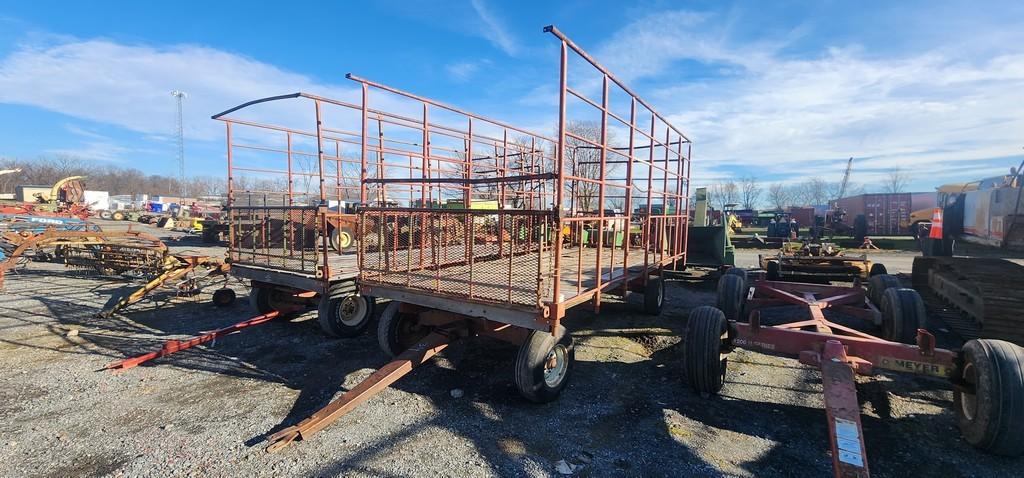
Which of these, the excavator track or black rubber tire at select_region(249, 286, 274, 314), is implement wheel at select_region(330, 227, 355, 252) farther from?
the excavator track

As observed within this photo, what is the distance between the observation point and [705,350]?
4.16m

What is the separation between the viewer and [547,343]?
4.07 metres

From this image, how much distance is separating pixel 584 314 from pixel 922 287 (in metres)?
6.63

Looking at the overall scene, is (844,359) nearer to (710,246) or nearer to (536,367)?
(536,367)

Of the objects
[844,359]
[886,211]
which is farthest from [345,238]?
[886,211]

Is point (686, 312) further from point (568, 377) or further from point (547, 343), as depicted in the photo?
point (547, 343)

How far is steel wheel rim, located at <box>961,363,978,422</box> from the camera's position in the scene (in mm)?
3393

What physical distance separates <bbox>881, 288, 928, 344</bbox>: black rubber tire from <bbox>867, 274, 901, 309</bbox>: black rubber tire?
1.34 metres

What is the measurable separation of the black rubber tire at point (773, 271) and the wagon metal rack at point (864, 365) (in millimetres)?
4008

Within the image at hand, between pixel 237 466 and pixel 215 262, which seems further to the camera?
pixel 215 262

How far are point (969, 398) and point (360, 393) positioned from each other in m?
4.88

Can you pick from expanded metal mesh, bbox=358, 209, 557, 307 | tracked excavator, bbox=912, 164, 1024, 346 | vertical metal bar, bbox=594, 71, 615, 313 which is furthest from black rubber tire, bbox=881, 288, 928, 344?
expanded metal mesh, bbox=358, 209, 557, 307

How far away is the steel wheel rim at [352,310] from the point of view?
6164mm

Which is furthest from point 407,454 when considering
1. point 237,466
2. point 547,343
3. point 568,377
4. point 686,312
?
point 686,312
